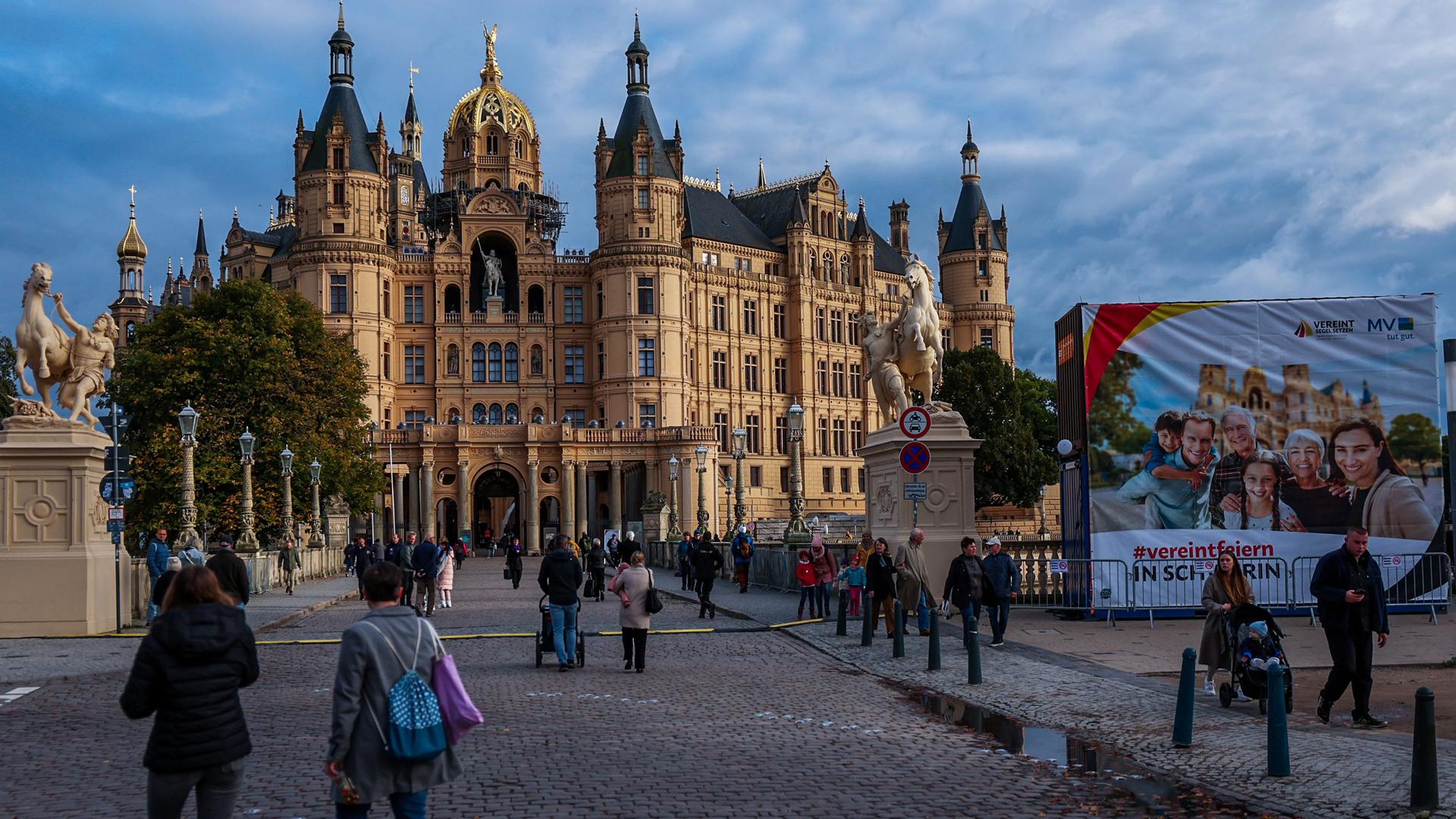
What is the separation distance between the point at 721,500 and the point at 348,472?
3108 cm

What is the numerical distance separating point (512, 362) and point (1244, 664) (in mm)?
75322

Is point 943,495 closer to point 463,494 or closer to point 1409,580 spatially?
point 1409,580

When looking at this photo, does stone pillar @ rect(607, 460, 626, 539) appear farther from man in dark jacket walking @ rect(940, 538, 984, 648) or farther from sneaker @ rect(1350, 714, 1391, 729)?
sneaker @ rect(1350, 714, 1391, 729)

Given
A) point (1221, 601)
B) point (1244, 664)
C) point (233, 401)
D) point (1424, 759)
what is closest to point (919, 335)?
point (1221, 601)

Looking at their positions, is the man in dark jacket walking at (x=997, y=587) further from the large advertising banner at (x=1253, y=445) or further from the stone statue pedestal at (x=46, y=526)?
the stone statue pedestal at (x=46, y=526)

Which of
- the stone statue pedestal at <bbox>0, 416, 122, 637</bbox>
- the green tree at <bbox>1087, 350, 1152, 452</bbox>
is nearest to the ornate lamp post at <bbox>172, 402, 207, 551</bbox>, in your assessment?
the stone statue pedestal at <bbox>0, 416, 122, 637</bbox>

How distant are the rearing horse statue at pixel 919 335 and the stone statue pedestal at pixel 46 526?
12050 mm

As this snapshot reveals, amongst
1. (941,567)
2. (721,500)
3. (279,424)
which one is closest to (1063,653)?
(941,567)

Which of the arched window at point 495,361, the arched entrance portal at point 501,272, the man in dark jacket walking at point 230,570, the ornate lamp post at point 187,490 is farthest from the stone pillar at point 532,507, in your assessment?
the man in dark jacket walking at point 230,570

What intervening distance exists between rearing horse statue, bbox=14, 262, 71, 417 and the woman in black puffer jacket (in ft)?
52.6

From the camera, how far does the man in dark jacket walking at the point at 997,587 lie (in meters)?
18.0

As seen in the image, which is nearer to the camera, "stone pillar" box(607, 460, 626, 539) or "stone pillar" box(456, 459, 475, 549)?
"stone pillar" box(456, 459, 475, 549)

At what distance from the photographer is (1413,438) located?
875 inches

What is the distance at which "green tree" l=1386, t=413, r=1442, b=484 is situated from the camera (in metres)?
22.1
